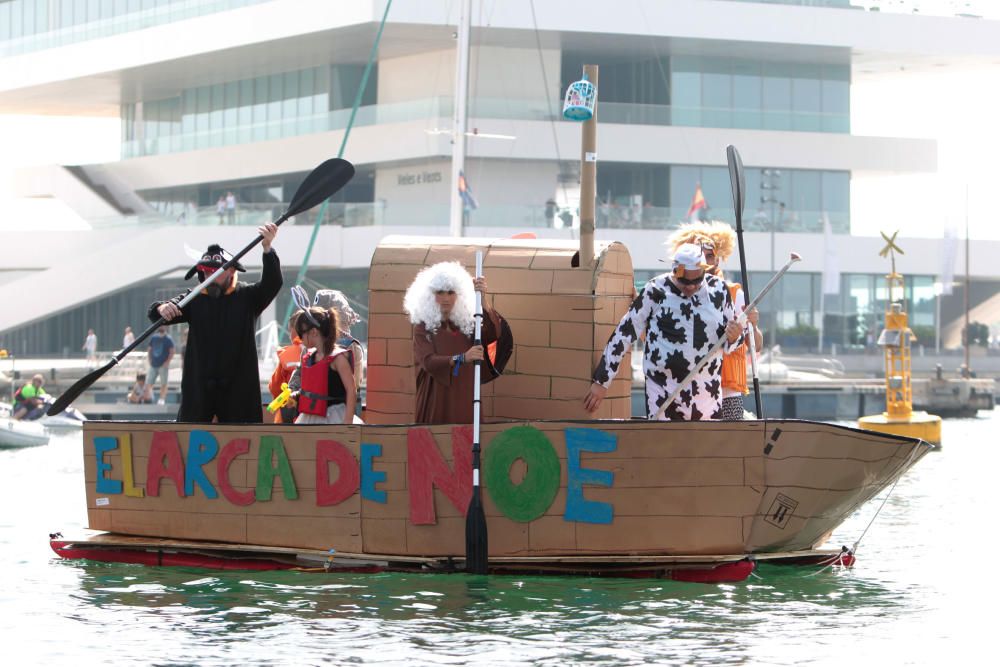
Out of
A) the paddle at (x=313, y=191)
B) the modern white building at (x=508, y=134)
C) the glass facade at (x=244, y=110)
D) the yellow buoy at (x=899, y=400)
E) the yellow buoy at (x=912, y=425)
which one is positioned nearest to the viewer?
the paddle at (x=313, y=191)

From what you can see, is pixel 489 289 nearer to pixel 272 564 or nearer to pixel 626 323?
pixel 626 323

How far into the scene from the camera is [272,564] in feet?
34.7

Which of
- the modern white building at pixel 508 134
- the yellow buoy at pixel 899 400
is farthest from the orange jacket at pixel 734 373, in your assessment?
the modern white building at pixel 508 134

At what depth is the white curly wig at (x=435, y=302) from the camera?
1032cm

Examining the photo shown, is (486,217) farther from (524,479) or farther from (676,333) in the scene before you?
(524,479)

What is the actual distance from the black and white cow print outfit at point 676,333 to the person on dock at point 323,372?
1.88m

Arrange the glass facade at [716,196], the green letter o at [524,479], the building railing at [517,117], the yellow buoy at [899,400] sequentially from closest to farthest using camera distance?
1. the green letter o at [524,479]
2. the yellow buoy at [899,400]
3. the building railing at [517,117]
4. the glass facade at [716,196]

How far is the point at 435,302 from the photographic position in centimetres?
1036

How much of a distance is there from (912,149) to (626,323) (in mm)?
52024

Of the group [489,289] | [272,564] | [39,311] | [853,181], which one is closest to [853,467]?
[489,289]

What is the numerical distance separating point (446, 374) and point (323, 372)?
1.15 metres

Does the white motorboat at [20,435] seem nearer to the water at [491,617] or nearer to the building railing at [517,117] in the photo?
the water at [491,617]

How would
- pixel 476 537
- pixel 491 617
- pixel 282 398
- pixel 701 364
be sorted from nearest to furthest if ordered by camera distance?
pixel 491 617, pixel 476 537, pixel 701 364, pixel 282 398

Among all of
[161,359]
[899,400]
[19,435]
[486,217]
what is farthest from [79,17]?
Result: [899,400]
